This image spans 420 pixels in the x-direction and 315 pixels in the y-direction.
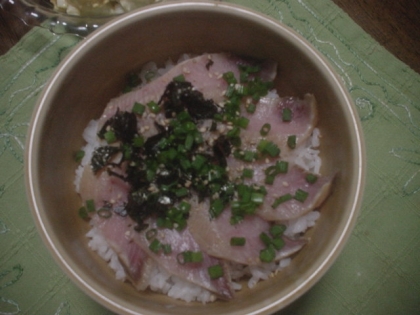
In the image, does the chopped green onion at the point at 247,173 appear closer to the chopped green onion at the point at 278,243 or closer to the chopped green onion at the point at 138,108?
the chopped green onion at the point at 278,243

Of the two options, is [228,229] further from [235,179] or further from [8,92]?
[8,92]

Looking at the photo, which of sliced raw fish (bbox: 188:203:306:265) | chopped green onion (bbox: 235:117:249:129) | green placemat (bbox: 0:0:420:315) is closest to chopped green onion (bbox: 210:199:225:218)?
sliced raw fish (bbox: 188:203:306:265)

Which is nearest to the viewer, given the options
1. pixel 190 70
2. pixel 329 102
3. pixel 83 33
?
pixel 329 102

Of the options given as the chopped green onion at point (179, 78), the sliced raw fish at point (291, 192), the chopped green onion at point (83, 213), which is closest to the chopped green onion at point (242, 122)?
the sliced raw fish at point (291, 192)

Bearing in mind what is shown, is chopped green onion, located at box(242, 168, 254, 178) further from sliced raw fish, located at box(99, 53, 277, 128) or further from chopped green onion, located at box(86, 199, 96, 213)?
chopped green onion, located at box(86, 199, 96, 213)

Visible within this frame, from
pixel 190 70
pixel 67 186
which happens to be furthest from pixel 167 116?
pixel 67 186

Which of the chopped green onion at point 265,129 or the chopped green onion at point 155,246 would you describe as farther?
the chopped green onion at point 265,129
